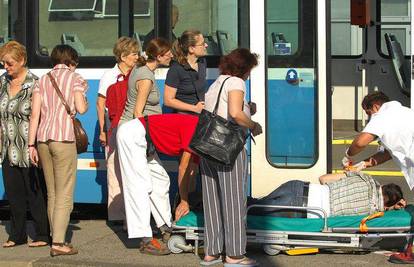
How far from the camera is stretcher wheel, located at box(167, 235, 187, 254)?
837 centimetres

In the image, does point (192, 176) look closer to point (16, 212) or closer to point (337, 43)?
point (16, 212)

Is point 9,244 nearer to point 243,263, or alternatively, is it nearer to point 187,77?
point 187,77

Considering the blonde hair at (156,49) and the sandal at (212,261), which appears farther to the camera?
the blonde hair at (156,49)

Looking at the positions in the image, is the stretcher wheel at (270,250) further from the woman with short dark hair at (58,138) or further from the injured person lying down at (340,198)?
the woman with short dark hair at (58,138)

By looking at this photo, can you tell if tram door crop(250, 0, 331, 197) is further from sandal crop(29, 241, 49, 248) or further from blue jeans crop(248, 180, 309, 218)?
sandal crop(29, 241, 49, 248)

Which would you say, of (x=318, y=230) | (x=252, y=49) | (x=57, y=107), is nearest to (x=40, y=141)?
(x=57, y=107)

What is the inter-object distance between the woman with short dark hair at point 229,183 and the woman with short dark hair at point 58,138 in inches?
45.5

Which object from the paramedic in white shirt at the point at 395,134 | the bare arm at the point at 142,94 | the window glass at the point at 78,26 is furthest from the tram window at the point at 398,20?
the bare arm at the point at 142,94

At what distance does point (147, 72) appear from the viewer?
333 inches

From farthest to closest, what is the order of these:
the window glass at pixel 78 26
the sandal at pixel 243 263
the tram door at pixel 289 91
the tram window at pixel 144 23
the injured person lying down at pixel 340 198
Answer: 1. the window glass at pixel 78 26
2. the tram window at pixel 144 23
3. the tram door at pixel 289 91
4. the injured person lying down at pixel 340 198
5. the sandal at pixel 243 263

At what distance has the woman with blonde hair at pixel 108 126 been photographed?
9.06m

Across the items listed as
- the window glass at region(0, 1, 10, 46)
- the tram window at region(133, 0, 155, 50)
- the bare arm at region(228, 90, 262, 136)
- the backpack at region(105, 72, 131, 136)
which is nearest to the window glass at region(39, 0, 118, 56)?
the tram window at region(133, 0, 155, 50)

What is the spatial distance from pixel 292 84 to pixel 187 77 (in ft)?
3.44

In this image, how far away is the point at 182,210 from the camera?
27.4ft
